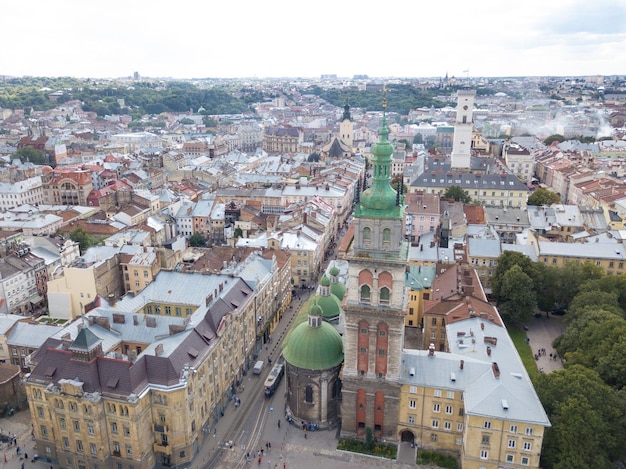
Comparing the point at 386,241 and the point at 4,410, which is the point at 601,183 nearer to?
the point at 386,241

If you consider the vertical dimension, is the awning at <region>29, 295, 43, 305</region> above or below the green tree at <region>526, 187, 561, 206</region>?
below

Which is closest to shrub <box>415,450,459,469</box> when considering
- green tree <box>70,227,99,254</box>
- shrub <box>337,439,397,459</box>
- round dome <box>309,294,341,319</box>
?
shrub <box>337,439,397,459</box>

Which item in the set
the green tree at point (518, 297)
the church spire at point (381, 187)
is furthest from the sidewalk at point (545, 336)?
the church spire at point (381, 187)

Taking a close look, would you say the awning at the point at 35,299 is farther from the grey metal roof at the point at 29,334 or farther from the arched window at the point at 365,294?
the arched window at the point at 365,294

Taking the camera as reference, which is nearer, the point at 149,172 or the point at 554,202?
the point at 554,202

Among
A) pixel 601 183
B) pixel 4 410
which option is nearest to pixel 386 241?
pixel 4 410

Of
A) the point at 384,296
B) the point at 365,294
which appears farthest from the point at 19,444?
the point at 384,296

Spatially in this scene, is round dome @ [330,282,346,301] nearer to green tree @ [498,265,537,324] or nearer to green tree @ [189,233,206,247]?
green tree @ [498,265,537,324]
